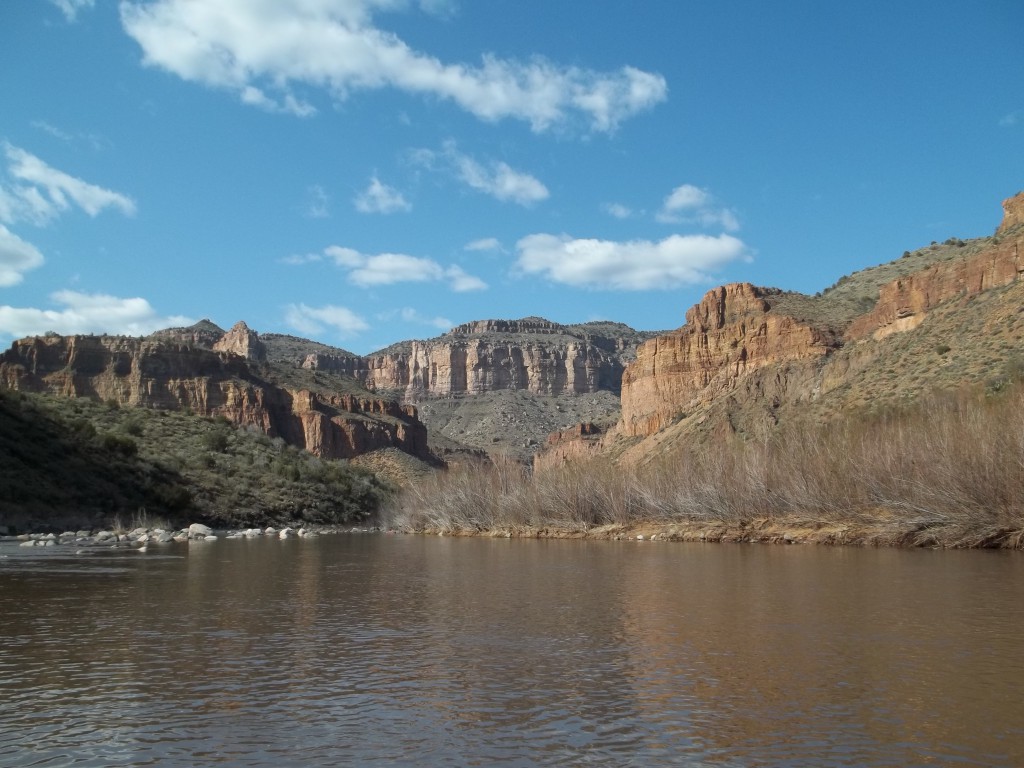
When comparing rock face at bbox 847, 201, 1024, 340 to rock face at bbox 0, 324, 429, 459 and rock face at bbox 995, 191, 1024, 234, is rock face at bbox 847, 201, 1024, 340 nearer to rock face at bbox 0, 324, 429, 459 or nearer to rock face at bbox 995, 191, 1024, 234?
rock face at bbox 995, 191, 1024, 234

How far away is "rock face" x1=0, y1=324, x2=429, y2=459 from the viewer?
A: 95.7 meters

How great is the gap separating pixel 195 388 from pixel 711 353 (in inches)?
2376

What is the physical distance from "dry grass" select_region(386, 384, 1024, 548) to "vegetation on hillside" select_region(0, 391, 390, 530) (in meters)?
14.6

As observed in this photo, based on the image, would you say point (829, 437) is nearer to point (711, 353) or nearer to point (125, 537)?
point (125, 537)

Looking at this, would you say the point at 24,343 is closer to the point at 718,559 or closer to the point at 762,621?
the point at 718,559

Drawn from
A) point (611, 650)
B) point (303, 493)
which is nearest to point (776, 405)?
point (303, 493)

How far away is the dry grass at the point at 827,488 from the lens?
29719 mm

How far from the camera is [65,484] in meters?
46.6

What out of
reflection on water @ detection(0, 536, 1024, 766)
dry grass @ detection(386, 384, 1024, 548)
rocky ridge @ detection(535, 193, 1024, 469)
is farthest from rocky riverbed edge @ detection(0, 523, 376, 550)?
rocky ridge @ detection(535, 193, 1024, 469)

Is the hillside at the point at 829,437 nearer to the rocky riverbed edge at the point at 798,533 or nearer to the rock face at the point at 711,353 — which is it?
the rocky riverbed edge at the point at 798,533

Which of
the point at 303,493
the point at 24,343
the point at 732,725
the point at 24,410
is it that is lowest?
the point at 732,725

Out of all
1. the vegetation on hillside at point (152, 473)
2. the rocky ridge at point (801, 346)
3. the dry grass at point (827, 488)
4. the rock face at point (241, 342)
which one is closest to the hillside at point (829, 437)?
the dry grass at point (827, 488)

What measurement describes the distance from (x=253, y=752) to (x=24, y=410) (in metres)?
53.5

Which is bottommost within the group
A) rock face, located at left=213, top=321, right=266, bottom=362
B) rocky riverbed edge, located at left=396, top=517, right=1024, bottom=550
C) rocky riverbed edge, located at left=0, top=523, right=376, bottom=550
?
rocky riverbed edge, located at left=396, top=517, right=1024, bottom=550
